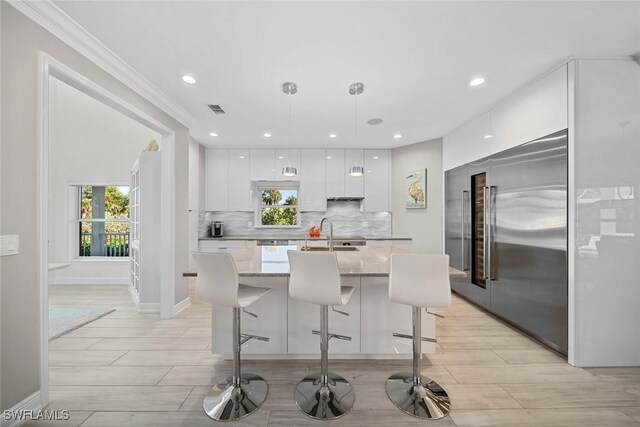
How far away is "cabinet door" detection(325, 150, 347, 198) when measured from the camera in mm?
5559

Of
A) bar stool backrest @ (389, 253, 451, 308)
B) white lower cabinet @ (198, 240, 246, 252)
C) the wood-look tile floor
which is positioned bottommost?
the wood-look tile floor

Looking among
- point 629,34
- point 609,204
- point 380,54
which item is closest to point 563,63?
point 629,34

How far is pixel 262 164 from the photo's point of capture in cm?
552

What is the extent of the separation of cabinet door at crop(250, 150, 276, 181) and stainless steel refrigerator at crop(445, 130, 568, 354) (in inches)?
133

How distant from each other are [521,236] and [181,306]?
4.02 metres

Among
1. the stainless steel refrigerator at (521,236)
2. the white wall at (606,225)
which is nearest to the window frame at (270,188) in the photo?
the stainless steel refrigerator at (521,236)

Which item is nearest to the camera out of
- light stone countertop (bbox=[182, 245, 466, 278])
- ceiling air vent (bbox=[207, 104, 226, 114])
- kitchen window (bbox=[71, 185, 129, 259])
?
light stone countertop (bbox=[182, 245, 466, 278])

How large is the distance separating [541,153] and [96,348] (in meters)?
4.55

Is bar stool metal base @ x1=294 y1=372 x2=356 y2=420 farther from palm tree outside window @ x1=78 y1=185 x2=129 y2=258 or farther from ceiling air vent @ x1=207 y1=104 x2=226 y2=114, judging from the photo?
palm tree outside window @ x1=78 y1=185 x2=129 y2=258

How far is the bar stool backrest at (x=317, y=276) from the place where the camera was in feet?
5.78

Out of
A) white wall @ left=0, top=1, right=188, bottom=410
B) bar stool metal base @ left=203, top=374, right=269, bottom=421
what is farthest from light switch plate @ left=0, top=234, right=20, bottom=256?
bar stool metal base @ left=203, top=374, right=269, bottom=421

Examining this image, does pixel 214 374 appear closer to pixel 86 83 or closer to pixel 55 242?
pixel 86 83

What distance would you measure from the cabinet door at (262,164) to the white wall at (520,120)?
3292 mm

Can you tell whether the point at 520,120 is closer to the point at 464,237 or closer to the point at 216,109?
the point at 464,237
